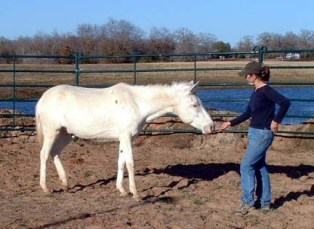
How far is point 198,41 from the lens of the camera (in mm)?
49125

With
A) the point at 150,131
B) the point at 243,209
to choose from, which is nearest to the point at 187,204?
the point at 243,209

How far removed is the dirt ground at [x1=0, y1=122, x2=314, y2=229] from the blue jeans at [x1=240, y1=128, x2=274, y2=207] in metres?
0.19

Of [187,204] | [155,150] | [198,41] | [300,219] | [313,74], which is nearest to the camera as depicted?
[300,219]

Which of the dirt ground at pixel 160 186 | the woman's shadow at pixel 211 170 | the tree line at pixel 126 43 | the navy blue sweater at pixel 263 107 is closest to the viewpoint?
the dirt ground at pixel 160 186

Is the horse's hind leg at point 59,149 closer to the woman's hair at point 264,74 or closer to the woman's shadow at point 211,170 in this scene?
the woman's shadow at point 211,170

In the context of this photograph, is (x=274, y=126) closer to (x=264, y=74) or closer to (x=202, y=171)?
(x=264, y=74)

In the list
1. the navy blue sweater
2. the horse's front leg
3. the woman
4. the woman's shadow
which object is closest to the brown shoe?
the woman

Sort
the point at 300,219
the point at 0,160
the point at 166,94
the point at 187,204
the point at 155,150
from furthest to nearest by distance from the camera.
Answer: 1. the point at 155,150
2. the point at 0,160
3. the point at 166,94
4. the point at 187,204
5. the point at 300,219

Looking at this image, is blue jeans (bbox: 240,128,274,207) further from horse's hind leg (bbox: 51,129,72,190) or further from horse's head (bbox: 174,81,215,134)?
horse's hind leg (bbox: 51,129,72,190)

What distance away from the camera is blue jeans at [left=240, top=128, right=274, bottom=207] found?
6.72 meters

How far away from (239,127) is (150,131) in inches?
66.6

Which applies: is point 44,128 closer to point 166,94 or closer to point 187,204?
point 166,94

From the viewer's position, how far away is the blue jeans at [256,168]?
6.72 m

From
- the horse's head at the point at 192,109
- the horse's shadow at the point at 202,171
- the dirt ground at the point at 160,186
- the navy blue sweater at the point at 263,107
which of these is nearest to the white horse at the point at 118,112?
the horse's head at the point at 192,109
